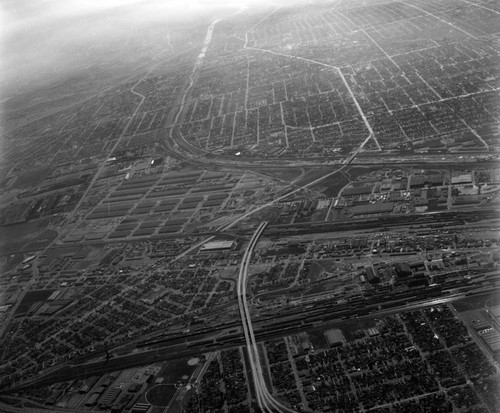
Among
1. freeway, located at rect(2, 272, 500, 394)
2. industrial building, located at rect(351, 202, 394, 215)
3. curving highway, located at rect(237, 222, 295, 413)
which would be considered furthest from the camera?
industrial building, located at rect(351, 202, 394, 215)

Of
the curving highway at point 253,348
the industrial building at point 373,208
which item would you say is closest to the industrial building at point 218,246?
the curving highway at point 253,348

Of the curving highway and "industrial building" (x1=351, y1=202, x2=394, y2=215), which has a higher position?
the curving highway

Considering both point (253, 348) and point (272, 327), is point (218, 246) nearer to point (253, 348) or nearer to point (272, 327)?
point (272, 327)

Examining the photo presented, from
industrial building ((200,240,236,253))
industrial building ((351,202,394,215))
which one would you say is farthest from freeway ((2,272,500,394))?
industrial building ((351,202,394,215))

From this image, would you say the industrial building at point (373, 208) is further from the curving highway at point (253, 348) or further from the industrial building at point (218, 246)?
the industrial building at point (218, 246)

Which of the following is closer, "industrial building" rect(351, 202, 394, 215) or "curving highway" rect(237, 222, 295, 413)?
"curving highway" rect(237, 222, 295, 413)

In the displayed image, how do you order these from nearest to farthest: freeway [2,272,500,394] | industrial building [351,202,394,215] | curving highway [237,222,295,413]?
curving highway [237,222,295,413]
freeway [2,272,500,394]
industrial building [351,202,394,215]

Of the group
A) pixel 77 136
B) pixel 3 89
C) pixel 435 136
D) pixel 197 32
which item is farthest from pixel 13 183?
pixel 197 32

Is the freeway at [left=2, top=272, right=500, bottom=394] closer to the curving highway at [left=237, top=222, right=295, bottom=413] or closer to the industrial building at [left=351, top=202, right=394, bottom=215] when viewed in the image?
the curving highway at [left=237, top=222, right=295, bottom=413]
